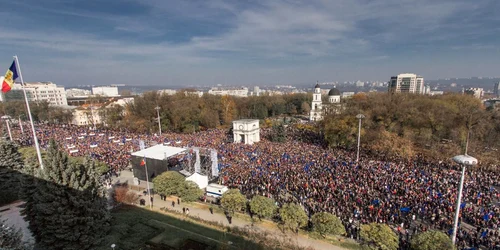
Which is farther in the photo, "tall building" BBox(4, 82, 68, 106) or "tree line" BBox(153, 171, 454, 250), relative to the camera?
"tall building" BBox(4, 82, 68, 106)

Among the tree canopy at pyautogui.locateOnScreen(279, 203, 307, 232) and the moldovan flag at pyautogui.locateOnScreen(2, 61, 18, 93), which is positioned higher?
the moldovan flag at pyautogui.locateOnScreen(2, 61, 18, 93)

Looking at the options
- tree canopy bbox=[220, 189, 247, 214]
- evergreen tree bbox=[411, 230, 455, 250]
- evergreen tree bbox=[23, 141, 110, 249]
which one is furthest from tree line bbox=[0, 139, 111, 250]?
evergreen tree bbox=[411, 230, 455, 250]

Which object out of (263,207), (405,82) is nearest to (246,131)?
(263,207)

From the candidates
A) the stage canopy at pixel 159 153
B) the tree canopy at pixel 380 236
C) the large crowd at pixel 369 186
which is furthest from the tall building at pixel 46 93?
the tree canopy at pixel 380 236

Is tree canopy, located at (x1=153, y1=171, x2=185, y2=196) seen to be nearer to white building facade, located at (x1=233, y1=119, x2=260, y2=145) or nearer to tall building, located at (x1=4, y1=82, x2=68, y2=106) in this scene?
white building facade, located at (x1=233, y1=119, x2=260, y2=145)

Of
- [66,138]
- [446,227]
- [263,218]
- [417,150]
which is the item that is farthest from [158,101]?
[446,227]

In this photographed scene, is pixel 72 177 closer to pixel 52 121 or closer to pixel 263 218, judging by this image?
pixel 263 218

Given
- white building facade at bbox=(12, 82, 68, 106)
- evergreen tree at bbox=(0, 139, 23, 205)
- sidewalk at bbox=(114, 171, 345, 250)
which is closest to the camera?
sidewalk at bbox=(114, 171, 345, 250)

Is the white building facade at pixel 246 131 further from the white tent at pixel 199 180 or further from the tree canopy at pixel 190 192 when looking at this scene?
the tree canopy at pixel 190 192
